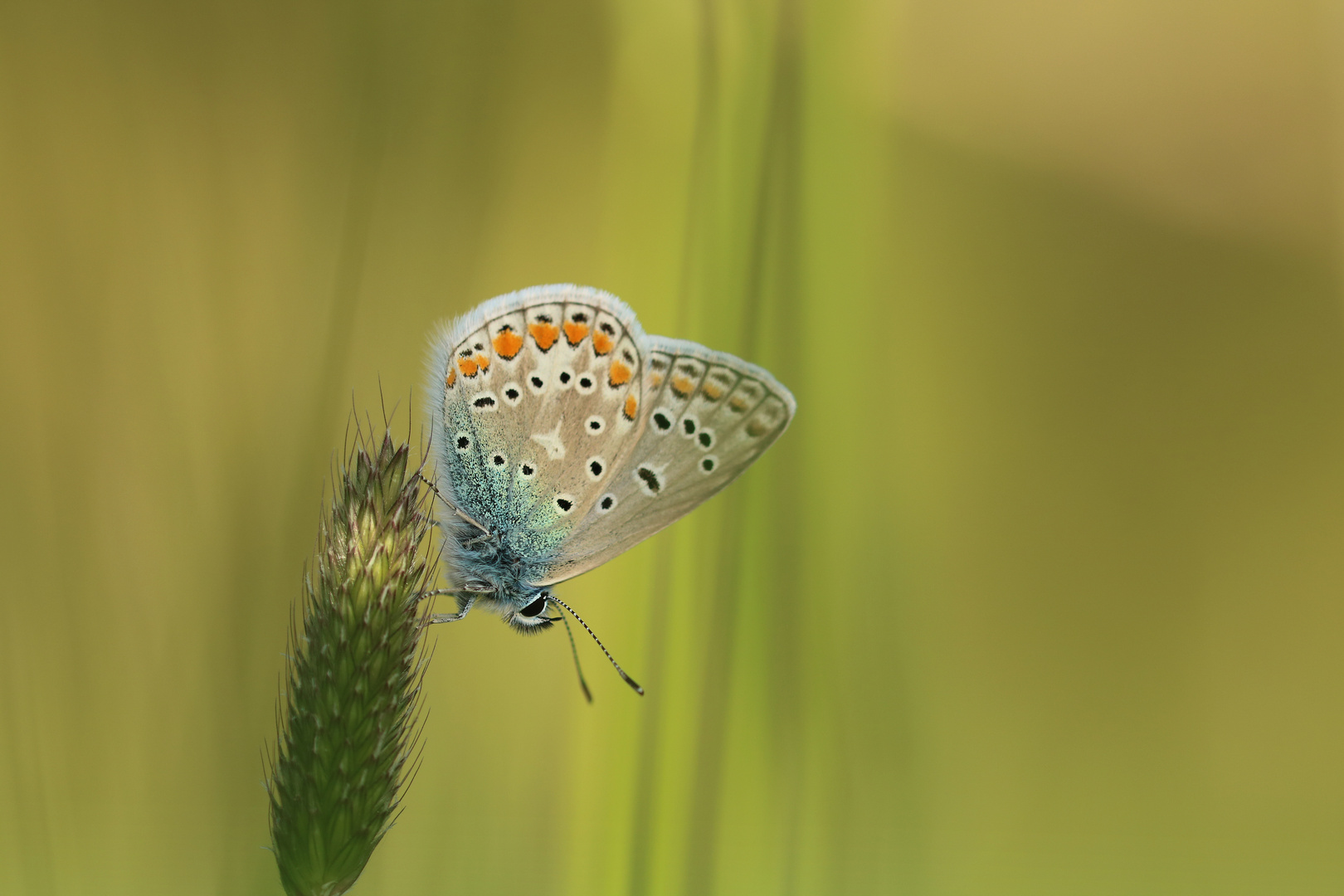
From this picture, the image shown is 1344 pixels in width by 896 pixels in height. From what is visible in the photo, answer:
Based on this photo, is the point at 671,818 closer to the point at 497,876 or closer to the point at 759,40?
the point at 497,876

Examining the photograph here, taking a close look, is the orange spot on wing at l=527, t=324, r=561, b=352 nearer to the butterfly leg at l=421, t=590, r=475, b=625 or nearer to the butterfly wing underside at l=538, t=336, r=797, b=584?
the butterfly wing underside at l=538, t=336, r=797, b=584

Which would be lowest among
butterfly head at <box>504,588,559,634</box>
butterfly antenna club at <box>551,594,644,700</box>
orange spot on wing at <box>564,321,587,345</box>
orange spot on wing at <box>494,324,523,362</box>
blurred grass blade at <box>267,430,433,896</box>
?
butterfly antenna club at <box>551,594,644,700</box>

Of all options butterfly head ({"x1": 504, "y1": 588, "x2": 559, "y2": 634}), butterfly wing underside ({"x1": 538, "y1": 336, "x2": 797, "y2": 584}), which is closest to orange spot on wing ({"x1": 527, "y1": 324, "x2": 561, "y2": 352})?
butterfly wing underside ({"x1": 538, "y1": 336, "x2": 797, "y2": 584})

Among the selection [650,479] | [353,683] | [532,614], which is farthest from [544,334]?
[353,683]

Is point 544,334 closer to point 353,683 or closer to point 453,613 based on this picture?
point 453,613

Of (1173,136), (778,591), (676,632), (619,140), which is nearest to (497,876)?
(676,632)

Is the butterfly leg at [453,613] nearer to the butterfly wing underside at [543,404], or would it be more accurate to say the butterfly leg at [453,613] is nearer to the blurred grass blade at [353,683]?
the butterfly wing underside at [543,404]

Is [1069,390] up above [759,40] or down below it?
below
